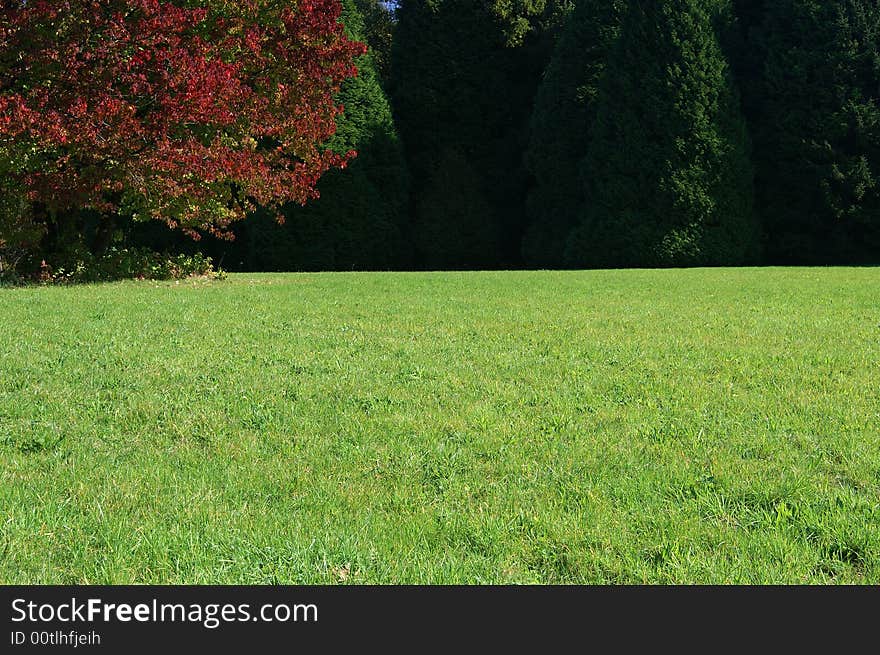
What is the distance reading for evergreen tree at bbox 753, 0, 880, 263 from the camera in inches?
877

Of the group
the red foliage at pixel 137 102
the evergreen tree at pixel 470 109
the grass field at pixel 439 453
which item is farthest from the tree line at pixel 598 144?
the grass field at pixel 439 453

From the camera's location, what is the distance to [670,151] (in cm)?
2198

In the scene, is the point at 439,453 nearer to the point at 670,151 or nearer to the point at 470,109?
the point at 670,151

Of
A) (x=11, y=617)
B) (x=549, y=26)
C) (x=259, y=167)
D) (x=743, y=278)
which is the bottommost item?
(x=11, y=617)

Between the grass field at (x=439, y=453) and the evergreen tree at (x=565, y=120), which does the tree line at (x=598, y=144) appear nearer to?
the evergreen tree at (x=565, y=120)

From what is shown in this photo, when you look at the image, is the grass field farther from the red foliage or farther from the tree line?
the tree line

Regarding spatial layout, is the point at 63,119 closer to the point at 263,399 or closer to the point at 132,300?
the point at 132,300

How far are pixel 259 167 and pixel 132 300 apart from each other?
4.62 meters

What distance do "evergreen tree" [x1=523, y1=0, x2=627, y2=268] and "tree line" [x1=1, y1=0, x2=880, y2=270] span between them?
0.19 feet

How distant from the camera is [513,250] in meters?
27.4

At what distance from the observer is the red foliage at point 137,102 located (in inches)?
488

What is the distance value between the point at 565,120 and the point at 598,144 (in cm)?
215

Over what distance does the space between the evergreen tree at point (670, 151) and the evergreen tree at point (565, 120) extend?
1.33m

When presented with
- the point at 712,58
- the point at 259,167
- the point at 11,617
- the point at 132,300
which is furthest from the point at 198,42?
the point at 712,58
